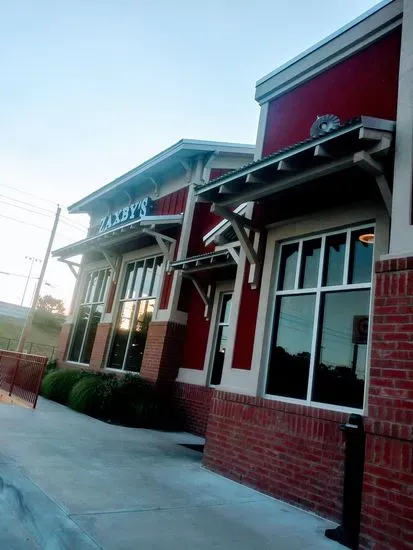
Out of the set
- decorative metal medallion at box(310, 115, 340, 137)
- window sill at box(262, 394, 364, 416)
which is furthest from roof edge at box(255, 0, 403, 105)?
window sill at box(262, 394, 364, 416)

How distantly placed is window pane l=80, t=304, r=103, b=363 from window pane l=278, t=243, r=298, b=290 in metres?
9.57

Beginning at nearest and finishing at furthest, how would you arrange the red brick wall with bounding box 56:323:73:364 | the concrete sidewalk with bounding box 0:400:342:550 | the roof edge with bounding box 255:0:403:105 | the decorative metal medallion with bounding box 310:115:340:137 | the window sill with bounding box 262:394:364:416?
1. the concrete sidewalk with bounding box 0:400:342:550
2. the window sill with bounding box 262:394:364:416
3. the roof edge with bounding box 255:0:403:105
4. the decorative metal medallion with bounding box 310:115:340:137
5. the red brick wall with bounding box 56:323:73:364

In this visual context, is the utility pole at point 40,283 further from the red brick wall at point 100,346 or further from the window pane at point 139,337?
the window pane at point 139,337

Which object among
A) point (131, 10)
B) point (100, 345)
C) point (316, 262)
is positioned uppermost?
point (131, 10)

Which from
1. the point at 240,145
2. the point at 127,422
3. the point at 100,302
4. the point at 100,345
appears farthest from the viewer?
the point at 100,302

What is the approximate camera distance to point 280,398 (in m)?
5.51

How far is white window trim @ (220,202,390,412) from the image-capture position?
5.22 m

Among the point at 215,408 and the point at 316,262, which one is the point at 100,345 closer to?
the point at 215,408

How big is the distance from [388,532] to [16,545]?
2.89 m

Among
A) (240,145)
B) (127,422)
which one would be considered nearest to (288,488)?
(127,422)

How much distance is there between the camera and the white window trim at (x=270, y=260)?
17.1ft

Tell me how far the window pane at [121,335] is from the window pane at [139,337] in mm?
365

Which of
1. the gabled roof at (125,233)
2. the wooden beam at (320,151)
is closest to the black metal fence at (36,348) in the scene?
the gabled roof at (125,233)

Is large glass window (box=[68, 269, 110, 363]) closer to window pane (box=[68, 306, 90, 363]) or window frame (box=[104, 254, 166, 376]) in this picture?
window pane (box=[68, 306, 90, 363])
